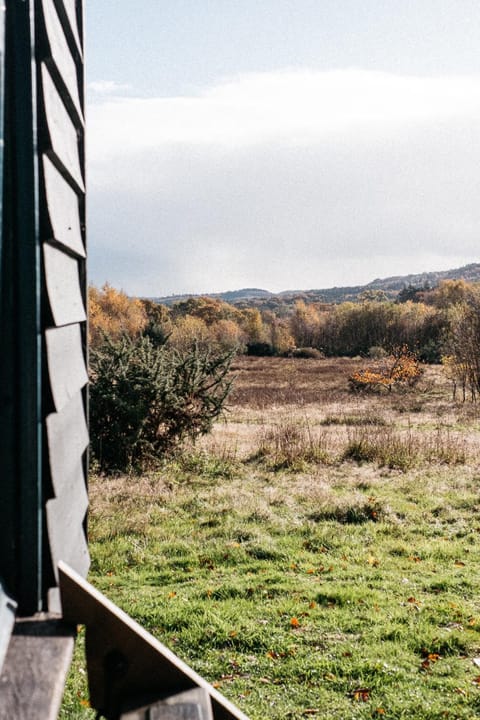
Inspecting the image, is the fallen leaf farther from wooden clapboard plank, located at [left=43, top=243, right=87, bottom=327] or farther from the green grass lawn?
wooden clapboard plank, located at [left=43, top=243, right=87, bottom=327]

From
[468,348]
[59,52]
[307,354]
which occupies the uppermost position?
[59,52]

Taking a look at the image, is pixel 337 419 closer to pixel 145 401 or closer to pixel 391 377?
pixel 145 401

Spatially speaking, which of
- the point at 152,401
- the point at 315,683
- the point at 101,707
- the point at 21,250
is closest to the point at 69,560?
the point at 101,707

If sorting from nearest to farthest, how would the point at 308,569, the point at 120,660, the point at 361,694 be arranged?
the point at 120,660 < the point at 361,694 < the point at 308,569

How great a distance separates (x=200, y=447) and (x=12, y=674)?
42.0 feet

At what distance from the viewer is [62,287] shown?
1109 millimetres

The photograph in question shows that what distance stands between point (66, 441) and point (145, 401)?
444 inches

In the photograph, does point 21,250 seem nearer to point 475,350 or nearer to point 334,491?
point 334,491

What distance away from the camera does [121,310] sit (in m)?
74.2

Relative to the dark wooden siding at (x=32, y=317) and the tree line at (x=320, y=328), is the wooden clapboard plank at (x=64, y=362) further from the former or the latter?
the tree line at (x=320, y=328)

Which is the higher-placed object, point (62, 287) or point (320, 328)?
point (320, 328)

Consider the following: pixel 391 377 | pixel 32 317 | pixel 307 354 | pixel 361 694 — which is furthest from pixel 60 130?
A: pixel 307 354

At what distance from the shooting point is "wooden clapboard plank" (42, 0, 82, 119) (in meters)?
1.01

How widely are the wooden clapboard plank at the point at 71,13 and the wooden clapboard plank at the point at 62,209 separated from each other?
35 cm
